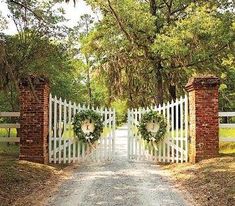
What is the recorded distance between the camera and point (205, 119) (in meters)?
12.0

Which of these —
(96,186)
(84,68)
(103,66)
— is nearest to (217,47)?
(103,66)

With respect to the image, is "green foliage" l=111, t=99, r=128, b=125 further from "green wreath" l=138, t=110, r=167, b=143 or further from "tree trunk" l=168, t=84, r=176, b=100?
"green wreath" l=138, t=110, r=167, b=143

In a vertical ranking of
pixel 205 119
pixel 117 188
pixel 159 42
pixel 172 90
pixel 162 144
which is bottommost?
pixel 117 188

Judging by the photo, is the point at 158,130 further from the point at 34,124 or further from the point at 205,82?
the point at 34,124

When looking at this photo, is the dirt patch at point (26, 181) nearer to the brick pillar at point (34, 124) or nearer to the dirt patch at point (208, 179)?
the brick pillar at point (34, 124)

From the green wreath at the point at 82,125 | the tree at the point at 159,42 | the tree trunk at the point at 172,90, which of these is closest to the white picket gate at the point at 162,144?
the green wreath at the point at 82,125

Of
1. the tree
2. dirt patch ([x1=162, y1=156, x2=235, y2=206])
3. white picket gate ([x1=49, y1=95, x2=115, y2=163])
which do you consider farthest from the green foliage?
dirt patch ([x1=162, y1=156, x2=235, y2=206])

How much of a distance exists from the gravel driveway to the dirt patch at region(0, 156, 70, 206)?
0.31m

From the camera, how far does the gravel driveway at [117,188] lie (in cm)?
758

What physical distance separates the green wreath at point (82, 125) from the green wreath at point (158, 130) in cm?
130

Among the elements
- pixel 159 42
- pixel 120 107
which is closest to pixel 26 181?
pixel 159 42

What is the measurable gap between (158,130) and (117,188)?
4485mm

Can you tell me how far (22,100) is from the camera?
12000 millimetres

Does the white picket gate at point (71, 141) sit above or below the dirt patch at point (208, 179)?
above
